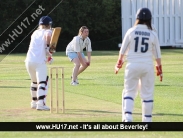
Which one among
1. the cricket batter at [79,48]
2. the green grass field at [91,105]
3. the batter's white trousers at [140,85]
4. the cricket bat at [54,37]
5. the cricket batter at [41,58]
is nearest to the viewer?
the green grass field at [91,105]

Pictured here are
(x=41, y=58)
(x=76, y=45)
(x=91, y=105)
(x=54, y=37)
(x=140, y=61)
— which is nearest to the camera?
(x=140, y=61)

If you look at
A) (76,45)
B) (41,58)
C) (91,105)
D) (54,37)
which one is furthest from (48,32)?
(76,45)

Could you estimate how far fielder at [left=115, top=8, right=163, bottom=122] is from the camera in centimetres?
Result: 1084

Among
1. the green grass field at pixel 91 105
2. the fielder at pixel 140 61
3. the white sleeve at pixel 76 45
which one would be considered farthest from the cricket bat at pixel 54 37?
the white sleeve at pixel 76 45

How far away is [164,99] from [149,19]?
5165 mm

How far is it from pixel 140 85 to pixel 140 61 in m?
→ 0.49

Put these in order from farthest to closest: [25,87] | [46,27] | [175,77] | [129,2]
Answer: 1. [129,2]
2. [175,77]
3. [25,87]
4. [46,27]

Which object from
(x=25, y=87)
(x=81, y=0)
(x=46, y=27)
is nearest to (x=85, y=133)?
(x=46, y=27)

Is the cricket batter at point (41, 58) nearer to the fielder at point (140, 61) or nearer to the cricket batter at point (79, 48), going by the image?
the fielder at point (140, 61)

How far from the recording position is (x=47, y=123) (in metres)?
11.4

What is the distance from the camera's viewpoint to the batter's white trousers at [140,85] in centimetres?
1084

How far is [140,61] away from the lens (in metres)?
10.8

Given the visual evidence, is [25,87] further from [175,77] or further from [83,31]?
[175,77]

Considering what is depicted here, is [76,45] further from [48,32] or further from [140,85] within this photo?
[140,85]
